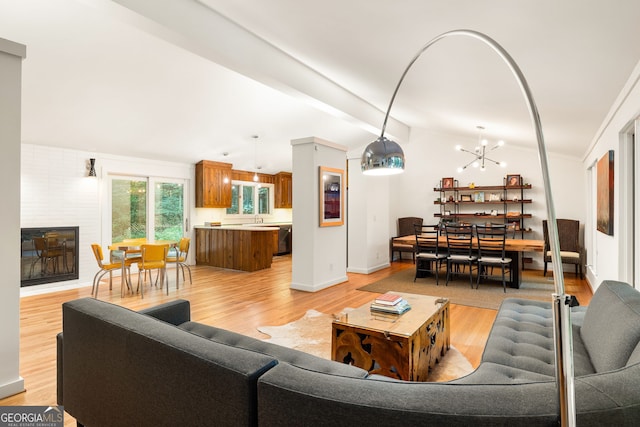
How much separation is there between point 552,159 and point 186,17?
23.7 feet

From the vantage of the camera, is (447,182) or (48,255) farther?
(447,182)

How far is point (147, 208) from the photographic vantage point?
703 cm

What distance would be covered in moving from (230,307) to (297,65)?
306 centimetres

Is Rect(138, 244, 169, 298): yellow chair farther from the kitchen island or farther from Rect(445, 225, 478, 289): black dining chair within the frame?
Rect(445, 225, 478, 289): black dining chair

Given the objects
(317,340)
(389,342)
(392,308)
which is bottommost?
(317,340)

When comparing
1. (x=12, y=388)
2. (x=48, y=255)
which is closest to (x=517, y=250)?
(x=12, y=388)

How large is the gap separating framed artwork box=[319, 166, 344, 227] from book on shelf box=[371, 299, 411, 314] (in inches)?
112

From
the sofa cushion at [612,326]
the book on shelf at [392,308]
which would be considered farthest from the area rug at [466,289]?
the sofa cushion at [612,326]

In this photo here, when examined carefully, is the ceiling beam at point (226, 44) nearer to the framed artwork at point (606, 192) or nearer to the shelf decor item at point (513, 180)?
the framed artwork at point (606, 192)

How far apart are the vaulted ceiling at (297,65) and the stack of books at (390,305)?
204cm

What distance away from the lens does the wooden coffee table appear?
2.28 m

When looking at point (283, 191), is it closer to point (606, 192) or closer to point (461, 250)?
point (461, 250)

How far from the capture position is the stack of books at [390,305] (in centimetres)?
270

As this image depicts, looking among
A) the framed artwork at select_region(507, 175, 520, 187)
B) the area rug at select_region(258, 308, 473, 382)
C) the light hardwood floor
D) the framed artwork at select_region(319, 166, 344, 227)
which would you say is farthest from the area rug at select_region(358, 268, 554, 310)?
the framed artwork at select_region(507, 175, 520, 187)
